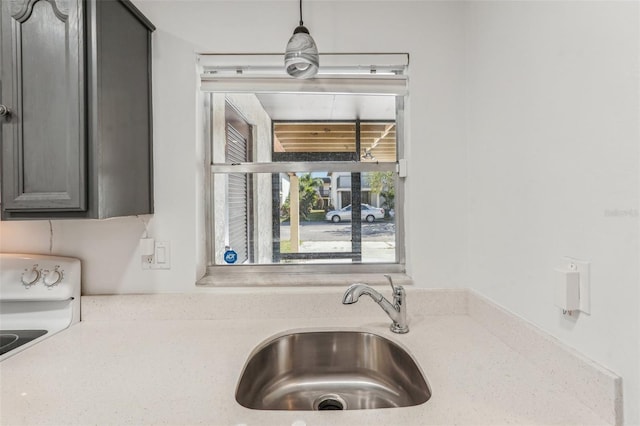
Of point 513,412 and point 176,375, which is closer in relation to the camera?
point 513,412

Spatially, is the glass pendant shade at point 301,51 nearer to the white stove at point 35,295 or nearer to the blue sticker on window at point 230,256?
the blue sticker on window at point 230,256

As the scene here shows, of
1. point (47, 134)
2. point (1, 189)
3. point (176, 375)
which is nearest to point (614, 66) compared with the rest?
point (176, 375)

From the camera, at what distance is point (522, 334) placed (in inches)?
38.2

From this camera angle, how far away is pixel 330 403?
109 cm

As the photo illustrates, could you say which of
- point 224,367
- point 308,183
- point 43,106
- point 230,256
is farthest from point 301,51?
point 224,367

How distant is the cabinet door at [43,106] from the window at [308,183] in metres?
0.58

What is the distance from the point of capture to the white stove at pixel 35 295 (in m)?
1.20

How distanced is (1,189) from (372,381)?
148 centimetres

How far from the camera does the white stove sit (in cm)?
120

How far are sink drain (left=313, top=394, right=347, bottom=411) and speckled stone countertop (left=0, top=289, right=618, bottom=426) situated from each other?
249mm

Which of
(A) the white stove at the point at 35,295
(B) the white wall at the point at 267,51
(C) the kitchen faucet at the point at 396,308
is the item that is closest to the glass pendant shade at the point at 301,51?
(B) the white wall at the point at 267,51

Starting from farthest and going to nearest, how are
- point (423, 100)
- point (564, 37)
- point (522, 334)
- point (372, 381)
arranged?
point (423, 100), point (372, 381), point (522, 334), point (564, 37)

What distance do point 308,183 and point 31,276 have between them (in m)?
1.23

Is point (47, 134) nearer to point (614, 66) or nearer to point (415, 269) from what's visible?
point (415, 269)
